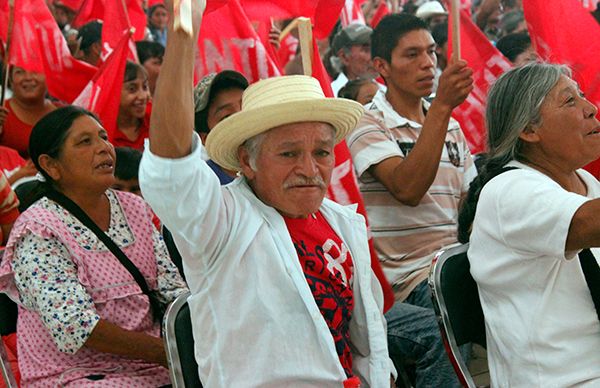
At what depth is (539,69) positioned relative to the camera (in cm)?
294

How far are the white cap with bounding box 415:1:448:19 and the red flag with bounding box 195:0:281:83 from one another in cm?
333

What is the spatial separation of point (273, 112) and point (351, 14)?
499 cm

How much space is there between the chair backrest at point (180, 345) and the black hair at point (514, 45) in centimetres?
355

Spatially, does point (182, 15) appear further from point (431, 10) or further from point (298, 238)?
point (431, 10)

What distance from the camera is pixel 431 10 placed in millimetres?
7801

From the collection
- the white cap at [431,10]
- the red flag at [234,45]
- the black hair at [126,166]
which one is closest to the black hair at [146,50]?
the red flag at [234,45]

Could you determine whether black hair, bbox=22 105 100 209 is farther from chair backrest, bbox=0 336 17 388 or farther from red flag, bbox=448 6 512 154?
red flag, bbox=448 6 512 154

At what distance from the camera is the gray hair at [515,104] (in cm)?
290

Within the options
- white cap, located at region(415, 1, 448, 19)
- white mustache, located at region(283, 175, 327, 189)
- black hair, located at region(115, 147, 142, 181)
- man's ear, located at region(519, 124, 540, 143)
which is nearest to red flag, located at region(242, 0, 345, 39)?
black hair, located at region(115, 147, 142, 181)

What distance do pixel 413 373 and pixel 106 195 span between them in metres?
Result: 1.35

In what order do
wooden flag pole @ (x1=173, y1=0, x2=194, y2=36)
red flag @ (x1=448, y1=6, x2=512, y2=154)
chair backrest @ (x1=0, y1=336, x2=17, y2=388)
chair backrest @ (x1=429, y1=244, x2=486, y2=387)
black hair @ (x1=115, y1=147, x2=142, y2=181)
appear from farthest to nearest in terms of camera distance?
red flag @ (x1=448, y1=6, x2=512, y2=154), black hair @ (x1=115, y1=147, x2=142, y2=181), chair backrest @ (x1=0, y1=336, x2=17, y2=388), chair backrest @ (x1=429, y1=244, x2=486, y2=387), wooden flag pole @ (x1=173, y1=0, x2=194, y2=36)

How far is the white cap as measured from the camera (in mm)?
7699

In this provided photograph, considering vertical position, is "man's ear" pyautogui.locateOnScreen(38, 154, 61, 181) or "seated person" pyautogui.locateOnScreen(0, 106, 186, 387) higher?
"man's ear" pyautogui.locateOnScreen(38, 154, 61, 181)

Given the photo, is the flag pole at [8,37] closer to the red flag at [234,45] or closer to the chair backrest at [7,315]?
the red flag at [234,45]
